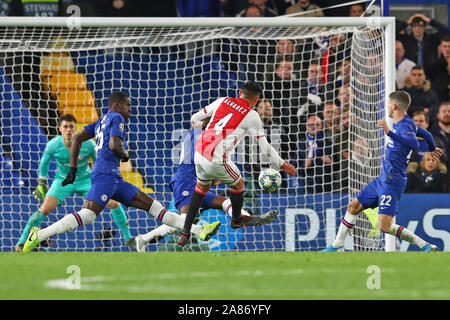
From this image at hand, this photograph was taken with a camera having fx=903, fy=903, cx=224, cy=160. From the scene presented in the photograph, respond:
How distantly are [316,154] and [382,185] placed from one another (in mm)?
2573

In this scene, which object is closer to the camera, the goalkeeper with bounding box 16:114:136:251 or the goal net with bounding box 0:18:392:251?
the goalkeeper with bounding box 16:114:136:251

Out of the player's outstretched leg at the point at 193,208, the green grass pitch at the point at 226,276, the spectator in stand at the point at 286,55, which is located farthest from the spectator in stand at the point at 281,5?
the green grass pitch at the point at 226,276

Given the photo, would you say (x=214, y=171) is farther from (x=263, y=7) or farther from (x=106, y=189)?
(x=263, y=7)

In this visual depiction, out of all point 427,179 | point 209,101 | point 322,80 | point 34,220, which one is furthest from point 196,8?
point 34,220

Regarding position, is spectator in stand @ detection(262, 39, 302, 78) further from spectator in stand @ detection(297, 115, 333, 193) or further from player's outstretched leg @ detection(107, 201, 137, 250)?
player's outstretched leg @ detection(107, 201, 137, 250)

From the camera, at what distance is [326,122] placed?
1187cm

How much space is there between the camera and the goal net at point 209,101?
10.9 metres

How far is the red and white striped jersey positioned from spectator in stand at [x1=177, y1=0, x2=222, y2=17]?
17.0ft

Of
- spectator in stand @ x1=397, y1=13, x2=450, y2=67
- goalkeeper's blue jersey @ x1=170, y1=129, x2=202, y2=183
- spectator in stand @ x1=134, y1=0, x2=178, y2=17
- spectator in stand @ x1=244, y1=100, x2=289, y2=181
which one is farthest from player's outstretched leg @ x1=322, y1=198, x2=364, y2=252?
spectator in stand @ x1=134, y1=0, x2=178, y2=17

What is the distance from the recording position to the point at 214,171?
854cm

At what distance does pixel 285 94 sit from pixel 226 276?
255 inches

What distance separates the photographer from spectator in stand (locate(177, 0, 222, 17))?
44.8 ft

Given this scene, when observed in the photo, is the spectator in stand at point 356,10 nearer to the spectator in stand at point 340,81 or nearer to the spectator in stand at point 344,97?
the spectator in stand at point 340,81

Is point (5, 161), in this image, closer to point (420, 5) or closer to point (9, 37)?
point (9, 37)
